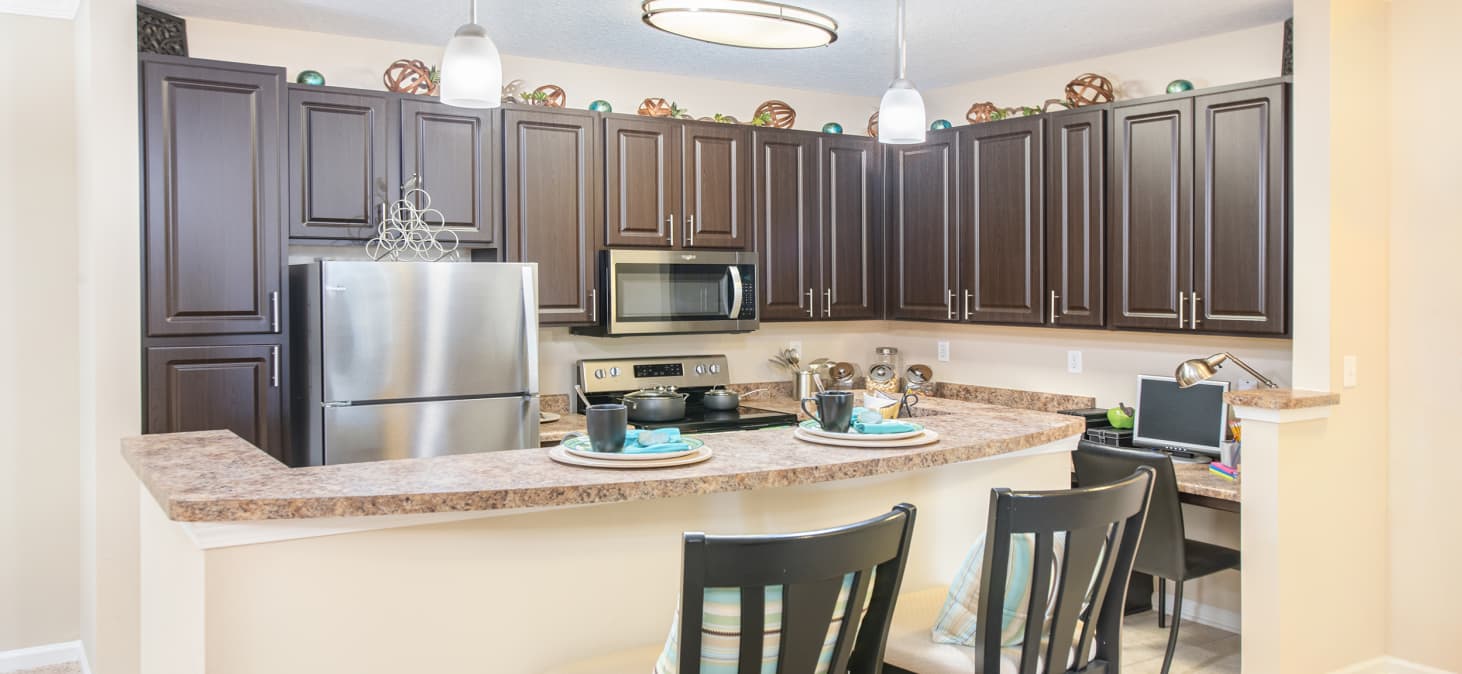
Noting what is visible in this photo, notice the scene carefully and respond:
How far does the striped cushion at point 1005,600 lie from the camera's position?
1706mm

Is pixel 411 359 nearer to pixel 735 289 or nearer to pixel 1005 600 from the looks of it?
pixel 735 289

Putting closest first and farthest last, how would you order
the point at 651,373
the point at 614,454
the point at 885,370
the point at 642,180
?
the point at 614,454 → the point at 642,180 → the point at 651,373 → the point at 885,370

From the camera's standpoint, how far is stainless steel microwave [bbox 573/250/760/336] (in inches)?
166

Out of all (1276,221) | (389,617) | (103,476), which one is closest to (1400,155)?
(1276,221)

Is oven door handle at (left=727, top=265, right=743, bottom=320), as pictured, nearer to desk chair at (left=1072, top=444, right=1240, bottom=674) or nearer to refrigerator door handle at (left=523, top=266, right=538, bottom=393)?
refrigerator door handle at (left=523, top=266, right=538, bottom=393)

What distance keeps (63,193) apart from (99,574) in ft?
4.93

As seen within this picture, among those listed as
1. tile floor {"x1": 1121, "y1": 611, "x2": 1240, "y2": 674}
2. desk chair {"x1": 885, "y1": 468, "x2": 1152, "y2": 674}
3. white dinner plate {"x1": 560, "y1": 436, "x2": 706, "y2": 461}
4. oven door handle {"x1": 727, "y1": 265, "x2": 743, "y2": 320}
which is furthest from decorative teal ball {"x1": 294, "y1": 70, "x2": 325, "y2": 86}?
tile floor {"x1": 1121, "y1": 611, "x2": 1240, "y2": 674}

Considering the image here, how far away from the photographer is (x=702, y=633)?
1310 mm

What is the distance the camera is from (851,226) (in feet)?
16.0

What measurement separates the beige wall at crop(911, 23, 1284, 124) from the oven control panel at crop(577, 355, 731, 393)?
1755mm

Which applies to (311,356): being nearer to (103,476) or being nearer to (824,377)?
(103,476)

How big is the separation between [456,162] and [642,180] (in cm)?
81

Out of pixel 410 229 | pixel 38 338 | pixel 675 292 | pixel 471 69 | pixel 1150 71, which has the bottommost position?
pixel 38 338

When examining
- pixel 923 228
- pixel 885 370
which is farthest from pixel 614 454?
pixel 885 370
